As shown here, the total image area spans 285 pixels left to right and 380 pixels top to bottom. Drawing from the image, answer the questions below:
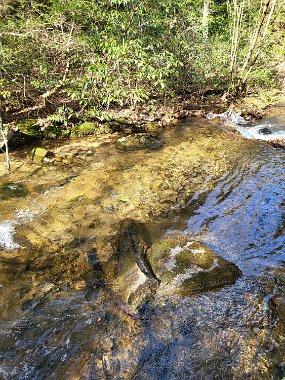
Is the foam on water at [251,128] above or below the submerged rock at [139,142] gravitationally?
below

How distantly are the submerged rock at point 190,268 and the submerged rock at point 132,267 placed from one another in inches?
6.1

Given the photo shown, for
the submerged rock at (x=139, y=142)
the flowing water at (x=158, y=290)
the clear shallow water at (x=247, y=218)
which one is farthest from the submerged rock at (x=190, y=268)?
the submerged rock at (x=139, y=142)

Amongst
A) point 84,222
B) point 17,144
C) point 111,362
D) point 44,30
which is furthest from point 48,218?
point 44,30

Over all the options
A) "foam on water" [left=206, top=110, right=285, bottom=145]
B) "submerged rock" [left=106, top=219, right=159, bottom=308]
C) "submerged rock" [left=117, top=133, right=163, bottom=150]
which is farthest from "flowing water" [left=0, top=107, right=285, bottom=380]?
"foam on water" [left=206, top=110, right=285, bottom=145]

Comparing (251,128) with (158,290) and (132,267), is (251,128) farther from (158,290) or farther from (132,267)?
(158,290)

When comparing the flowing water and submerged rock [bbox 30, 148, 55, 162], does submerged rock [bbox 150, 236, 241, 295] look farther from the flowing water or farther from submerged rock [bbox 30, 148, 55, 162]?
submerged rock [bbox 30, 148, 55, 162]

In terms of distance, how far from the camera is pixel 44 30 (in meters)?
8.77

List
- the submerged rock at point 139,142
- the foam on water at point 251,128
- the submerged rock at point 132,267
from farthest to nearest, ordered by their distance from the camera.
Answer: the foam on water at point 251,128
the submerged rock at point 139,142
the submerged rock at point 132,267

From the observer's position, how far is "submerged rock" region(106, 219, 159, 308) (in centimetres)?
384

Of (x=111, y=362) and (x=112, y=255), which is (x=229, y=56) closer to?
(x=112, y=255)

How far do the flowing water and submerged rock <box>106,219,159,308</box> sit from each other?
0.14m

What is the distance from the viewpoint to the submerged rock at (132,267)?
151 inches

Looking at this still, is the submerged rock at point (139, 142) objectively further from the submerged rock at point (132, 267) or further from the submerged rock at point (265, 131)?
the submerged rock at point (132, 267)

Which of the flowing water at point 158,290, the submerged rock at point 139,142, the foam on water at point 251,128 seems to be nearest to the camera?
the flowing water at point 158,290
